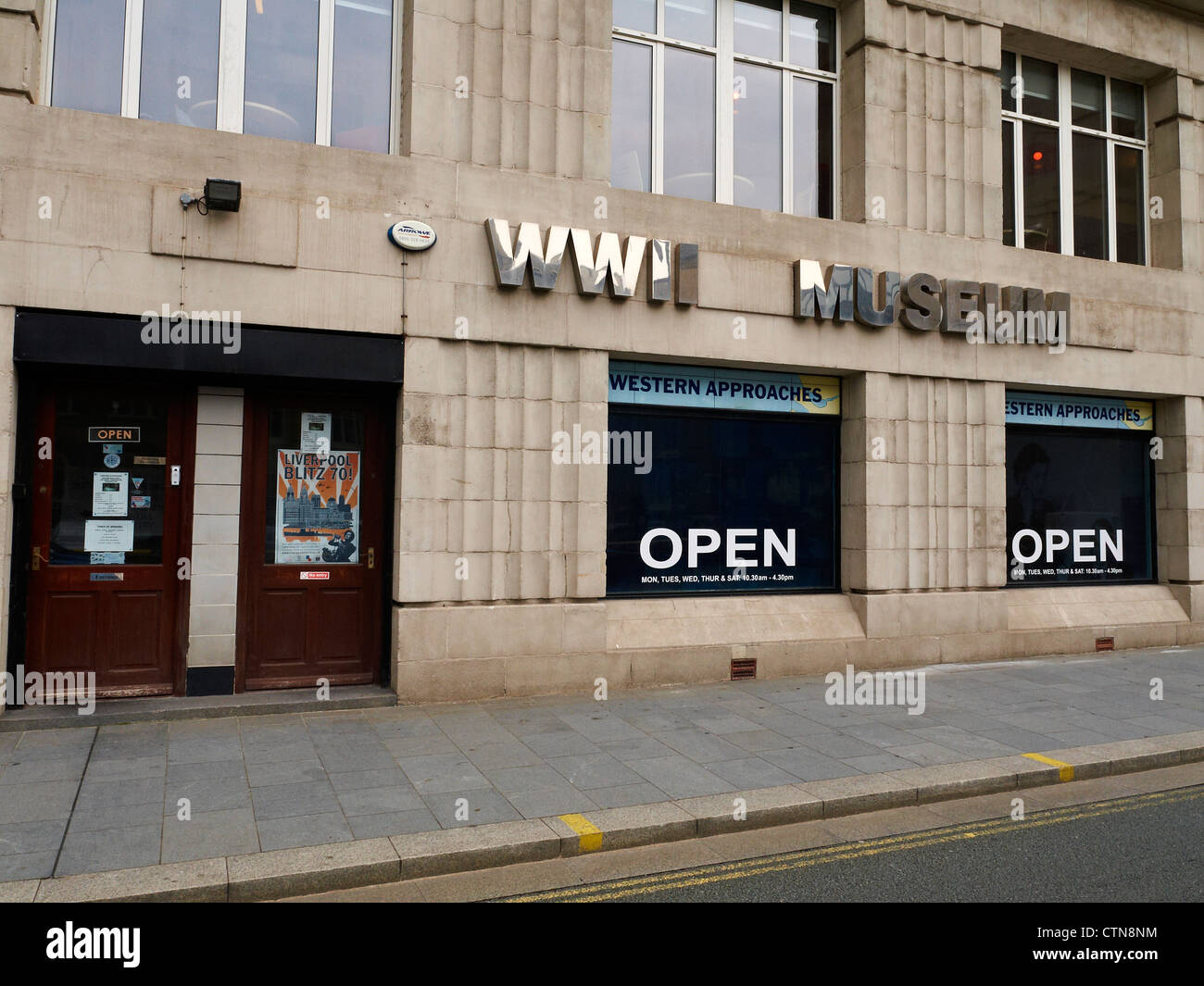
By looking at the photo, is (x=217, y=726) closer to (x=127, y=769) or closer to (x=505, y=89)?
(x=127, y=769)

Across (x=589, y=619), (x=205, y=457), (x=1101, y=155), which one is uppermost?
(x=1101, y=155)

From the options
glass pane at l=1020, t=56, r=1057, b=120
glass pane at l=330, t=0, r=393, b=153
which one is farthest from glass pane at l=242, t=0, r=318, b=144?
glass pane at l=1020, t=56, r=1057, b=120

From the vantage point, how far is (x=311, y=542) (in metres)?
9.06

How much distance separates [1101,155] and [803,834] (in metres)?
12.1

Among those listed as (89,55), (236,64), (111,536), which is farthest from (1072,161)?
(111,536)

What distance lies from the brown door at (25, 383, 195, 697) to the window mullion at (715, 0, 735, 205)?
653 centimetres

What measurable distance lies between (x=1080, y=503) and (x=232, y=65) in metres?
11.9

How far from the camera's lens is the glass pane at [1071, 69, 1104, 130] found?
13.3 m

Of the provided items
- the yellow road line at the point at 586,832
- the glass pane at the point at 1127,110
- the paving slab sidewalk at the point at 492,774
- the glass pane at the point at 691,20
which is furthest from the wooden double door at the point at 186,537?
the glass pane at the point at 1127,110

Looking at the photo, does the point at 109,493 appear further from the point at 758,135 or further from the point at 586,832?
the point at 758,135

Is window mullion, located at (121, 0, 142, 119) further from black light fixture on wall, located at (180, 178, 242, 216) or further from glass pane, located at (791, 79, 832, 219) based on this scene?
glass pane, located at (791, 79, 832, 219)

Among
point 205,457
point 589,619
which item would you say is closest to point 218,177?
point 205,457

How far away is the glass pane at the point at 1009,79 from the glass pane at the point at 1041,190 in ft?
0.92

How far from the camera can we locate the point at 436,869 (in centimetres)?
518
